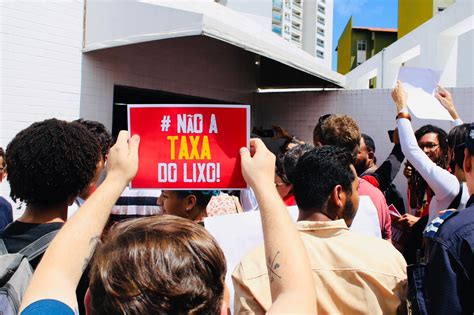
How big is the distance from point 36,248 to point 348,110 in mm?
7501

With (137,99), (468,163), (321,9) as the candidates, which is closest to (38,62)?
(137,99)

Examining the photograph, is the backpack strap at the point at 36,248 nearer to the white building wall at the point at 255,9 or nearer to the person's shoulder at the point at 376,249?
the person's shoulder at the point at 376,249

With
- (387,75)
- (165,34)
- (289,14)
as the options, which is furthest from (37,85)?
(289,14)

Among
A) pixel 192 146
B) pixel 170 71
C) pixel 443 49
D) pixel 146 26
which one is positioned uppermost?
pixel 443 49

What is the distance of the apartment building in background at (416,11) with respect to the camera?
23.2 m

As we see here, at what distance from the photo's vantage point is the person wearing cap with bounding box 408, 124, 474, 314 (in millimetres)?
1516

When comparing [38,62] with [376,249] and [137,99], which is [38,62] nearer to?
[137,99]

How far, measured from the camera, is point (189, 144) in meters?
2.10

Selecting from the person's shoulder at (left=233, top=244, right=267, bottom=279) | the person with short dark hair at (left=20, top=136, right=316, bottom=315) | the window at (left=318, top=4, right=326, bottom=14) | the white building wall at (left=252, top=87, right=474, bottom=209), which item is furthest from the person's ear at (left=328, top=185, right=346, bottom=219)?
the window at (left=318, top=4, right=326, bottom=14)

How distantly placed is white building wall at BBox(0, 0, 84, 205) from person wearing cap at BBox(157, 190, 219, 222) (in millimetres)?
3330

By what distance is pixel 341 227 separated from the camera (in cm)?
186

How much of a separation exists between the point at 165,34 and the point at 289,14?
8384 cm

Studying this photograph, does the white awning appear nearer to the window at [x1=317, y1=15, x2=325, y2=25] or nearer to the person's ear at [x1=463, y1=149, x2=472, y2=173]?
the person's ear at [x1=463, y1=149, x2=472, y2=173]

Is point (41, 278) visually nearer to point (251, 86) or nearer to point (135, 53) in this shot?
point (135, 53)
